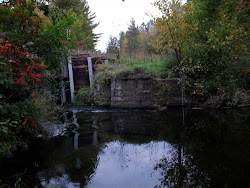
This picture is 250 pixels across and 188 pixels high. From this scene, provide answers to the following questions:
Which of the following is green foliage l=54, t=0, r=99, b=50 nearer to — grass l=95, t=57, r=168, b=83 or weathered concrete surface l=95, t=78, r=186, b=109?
grass l=95, t=57, r=168, b=83

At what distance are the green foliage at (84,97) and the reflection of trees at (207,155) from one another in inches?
254

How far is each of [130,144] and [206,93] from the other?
245 inches

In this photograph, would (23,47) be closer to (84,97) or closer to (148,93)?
(148,93)

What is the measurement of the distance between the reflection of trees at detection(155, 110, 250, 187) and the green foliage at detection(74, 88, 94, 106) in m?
6.46

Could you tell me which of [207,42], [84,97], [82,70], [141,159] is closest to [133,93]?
[84,97]

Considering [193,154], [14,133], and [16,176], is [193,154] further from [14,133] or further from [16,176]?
[14,133]

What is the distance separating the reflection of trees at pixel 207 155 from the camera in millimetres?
3162

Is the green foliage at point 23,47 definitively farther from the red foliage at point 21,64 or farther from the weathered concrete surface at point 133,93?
the weathered concrete surface at point 133,93

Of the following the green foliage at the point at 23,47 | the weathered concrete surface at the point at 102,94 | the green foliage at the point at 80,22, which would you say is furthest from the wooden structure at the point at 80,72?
the green foliage at the point at 23,47

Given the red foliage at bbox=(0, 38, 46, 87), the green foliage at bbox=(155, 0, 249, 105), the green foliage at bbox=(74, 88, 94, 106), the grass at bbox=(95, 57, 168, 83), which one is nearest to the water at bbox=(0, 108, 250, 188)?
the red foliage at bbox=(0, 38, 46, 87)

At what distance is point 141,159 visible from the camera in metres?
4.18

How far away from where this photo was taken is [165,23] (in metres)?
9.95

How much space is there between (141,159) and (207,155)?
130 centimetres

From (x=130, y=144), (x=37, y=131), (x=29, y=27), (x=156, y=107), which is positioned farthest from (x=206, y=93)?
(x=29, y=27)
